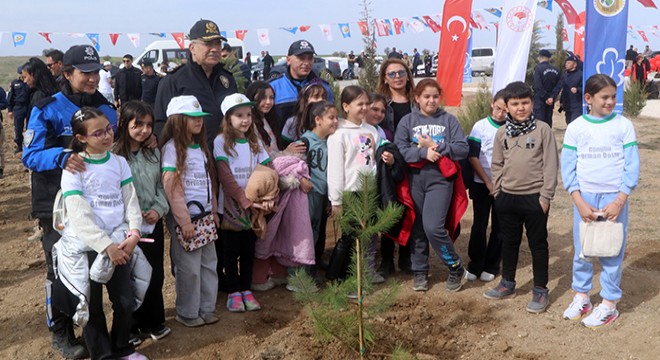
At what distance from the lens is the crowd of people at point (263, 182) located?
339 cm

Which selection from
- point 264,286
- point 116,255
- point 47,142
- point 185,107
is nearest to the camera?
point 116,255

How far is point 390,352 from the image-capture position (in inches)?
140

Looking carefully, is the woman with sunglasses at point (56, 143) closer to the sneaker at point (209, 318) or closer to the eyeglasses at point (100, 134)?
the eyeglasses at point (100, 134)

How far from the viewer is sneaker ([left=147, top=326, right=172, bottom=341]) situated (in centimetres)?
390

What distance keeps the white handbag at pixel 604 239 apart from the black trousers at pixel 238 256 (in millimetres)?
2279

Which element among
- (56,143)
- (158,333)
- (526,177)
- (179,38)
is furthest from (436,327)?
(179,38)

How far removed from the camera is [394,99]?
16.4ft

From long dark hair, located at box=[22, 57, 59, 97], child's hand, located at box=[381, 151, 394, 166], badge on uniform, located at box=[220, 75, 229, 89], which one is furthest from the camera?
long dark hair, located at box=[22, 57, 59, 97]

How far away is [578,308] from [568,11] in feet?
37.3

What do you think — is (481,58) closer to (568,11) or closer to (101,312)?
(568,11)

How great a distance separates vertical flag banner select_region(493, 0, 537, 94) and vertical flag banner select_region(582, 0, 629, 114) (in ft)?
A: 3.04

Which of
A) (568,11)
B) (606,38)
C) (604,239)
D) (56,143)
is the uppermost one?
(568,11)

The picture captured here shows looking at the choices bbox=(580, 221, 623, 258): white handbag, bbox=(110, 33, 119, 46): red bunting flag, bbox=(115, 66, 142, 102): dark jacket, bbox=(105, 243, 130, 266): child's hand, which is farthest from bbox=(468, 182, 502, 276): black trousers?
bbox=(110, 33, 119, 46): red bunting flag

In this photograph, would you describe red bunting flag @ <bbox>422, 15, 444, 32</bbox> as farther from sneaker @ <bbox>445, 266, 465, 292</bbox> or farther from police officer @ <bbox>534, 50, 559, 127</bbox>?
sneaker @ <bbox>445, 266, 465, 292</bbox>
